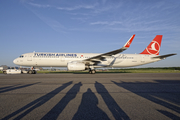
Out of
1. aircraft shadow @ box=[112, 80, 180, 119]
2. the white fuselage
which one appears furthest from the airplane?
aircraft shadow @ box=[112, 80, 180, 119]

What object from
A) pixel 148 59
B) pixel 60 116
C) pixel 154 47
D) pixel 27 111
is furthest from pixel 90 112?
pixel 154 47

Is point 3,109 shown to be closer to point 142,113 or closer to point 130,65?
point 142,113

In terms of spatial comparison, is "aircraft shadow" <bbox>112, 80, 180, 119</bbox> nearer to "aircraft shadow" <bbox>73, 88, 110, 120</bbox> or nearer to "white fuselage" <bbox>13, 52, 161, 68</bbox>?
"aircraft shadow" <bbox>73, 88, 110, 120</bbox>

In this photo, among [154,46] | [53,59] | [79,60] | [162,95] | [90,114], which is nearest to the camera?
[90,114]

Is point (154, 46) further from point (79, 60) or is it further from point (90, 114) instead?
point (90, 114)

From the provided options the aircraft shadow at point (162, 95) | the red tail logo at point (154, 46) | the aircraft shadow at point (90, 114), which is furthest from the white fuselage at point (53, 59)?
the aircraft shadow at point (90, 114)

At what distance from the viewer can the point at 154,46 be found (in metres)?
25.1

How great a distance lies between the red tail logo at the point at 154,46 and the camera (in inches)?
990

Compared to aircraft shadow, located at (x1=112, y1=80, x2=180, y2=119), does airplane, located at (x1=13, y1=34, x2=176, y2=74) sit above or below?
above

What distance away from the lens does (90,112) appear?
3332mm

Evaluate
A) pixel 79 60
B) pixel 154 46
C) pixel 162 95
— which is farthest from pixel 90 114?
→ pixel 154 46

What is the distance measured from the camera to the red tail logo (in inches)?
990

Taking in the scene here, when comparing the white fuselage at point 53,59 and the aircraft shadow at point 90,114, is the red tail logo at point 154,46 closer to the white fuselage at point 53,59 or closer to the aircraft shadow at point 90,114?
the white fuselage at point 53,59

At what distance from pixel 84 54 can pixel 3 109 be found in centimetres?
1938
